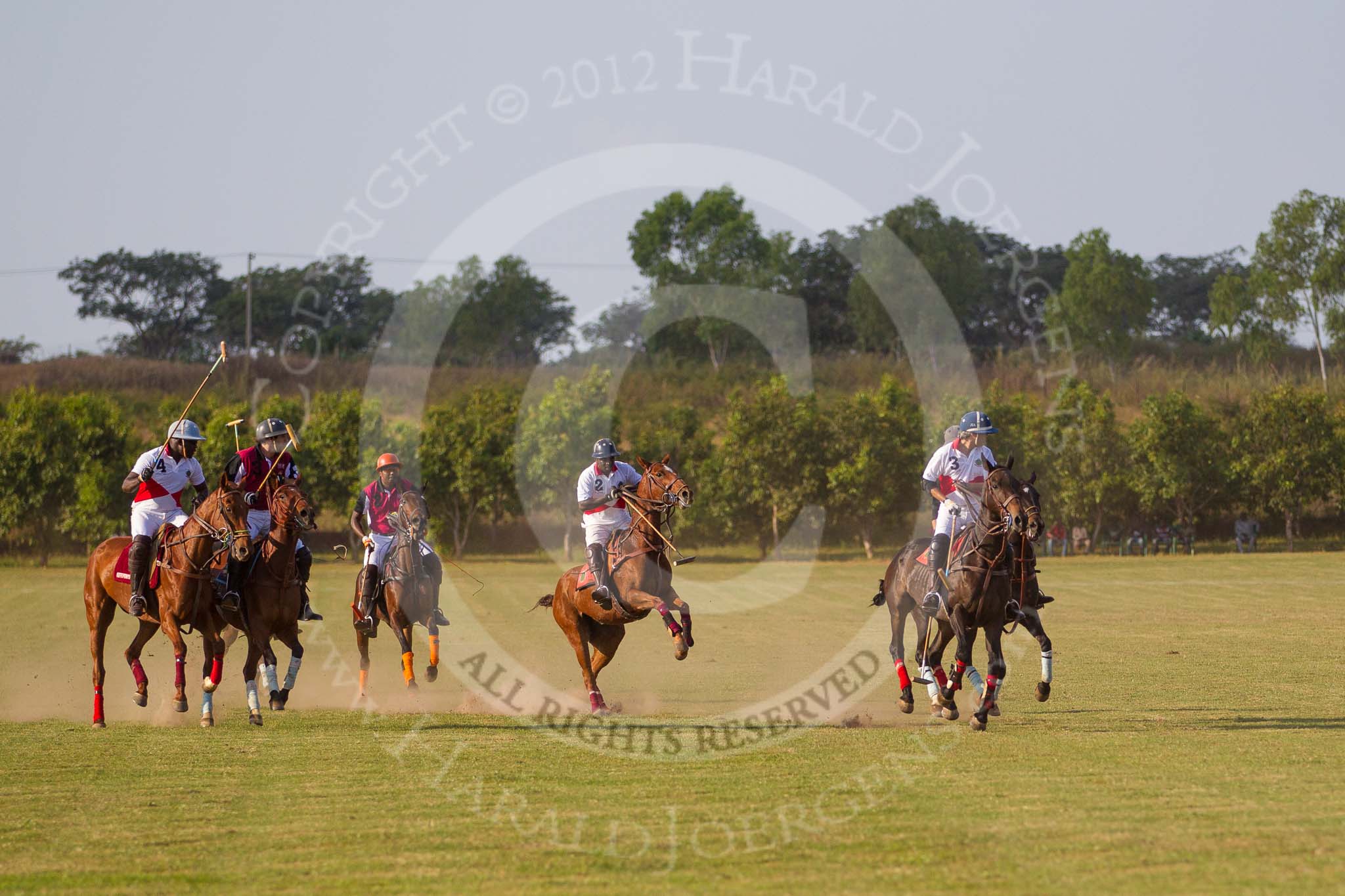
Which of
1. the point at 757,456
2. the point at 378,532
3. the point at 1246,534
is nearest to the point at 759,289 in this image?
the point at 757,456

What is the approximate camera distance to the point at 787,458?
4953 cm

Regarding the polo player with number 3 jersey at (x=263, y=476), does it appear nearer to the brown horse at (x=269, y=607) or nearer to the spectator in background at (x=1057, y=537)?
the brown horse at (x=269, y=607)

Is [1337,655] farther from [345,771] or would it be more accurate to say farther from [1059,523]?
[1059,523]

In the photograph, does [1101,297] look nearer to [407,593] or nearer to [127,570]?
[407,593]

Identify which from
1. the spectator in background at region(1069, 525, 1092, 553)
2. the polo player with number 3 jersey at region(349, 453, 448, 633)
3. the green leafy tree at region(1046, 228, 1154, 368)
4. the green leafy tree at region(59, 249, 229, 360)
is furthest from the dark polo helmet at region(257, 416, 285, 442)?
the green leafy tree at region(59, 249, 229, 360)

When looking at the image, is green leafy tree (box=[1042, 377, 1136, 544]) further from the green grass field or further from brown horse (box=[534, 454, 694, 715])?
brown horse (box=[534, 454, 694, 715])

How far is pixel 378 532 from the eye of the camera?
15680 mm

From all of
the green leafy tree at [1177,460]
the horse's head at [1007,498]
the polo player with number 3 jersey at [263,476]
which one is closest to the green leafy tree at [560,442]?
the green leafy tree at [1177,460]

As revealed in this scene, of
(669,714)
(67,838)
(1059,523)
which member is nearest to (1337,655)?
(669,714)

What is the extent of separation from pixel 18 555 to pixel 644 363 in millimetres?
29290

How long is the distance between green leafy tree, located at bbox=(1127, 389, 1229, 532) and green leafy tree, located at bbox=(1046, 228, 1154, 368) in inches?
362

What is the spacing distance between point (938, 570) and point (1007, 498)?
4.32 feet

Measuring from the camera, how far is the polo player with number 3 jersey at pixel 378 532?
1551 cm

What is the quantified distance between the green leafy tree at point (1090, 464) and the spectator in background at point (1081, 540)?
0.34 metres
